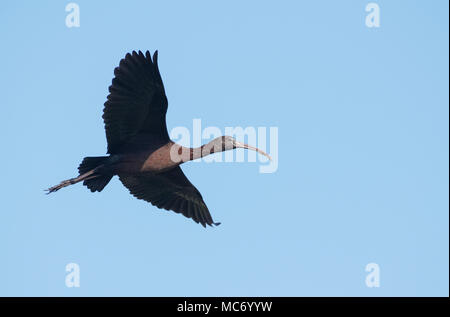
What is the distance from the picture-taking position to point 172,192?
→ 52.0 feet

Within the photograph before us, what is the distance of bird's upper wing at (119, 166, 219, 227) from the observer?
15523 millimetres

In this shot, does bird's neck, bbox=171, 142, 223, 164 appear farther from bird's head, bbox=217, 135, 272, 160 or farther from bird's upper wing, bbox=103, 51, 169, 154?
bird's upper wing, bbox=103, 51, 169, 154

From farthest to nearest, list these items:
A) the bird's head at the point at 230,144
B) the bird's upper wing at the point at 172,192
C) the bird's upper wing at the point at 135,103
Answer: the bird's upper wing at the point at 172,192 → the bird's head at the point at 230,144 → the bird's upper wing at the point at 135,103

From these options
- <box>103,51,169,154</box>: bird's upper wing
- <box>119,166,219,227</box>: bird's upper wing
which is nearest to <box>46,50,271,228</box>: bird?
<box>103,51,169,154</box>: bird's upper wing

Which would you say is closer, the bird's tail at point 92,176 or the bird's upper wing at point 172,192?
the bird's tail at point 92,176

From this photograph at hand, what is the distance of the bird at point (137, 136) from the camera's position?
14047 millimetres

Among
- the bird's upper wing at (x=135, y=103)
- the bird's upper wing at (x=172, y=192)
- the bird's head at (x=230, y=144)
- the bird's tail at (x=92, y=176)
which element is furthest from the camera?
the bird's upper wing at (x=172, y=192)

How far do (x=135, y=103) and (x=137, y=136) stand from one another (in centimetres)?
64

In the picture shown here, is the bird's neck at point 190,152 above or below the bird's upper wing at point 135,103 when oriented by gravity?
below

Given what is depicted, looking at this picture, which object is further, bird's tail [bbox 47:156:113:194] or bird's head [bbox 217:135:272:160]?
bird's head [bbox 217:135:272:160]

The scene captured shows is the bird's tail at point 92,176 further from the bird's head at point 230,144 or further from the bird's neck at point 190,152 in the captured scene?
the bird's head at point 230,144

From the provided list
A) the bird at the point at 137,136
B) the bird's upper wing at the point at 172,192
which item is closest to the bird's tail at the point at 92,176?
the bird at the point at 137,136
